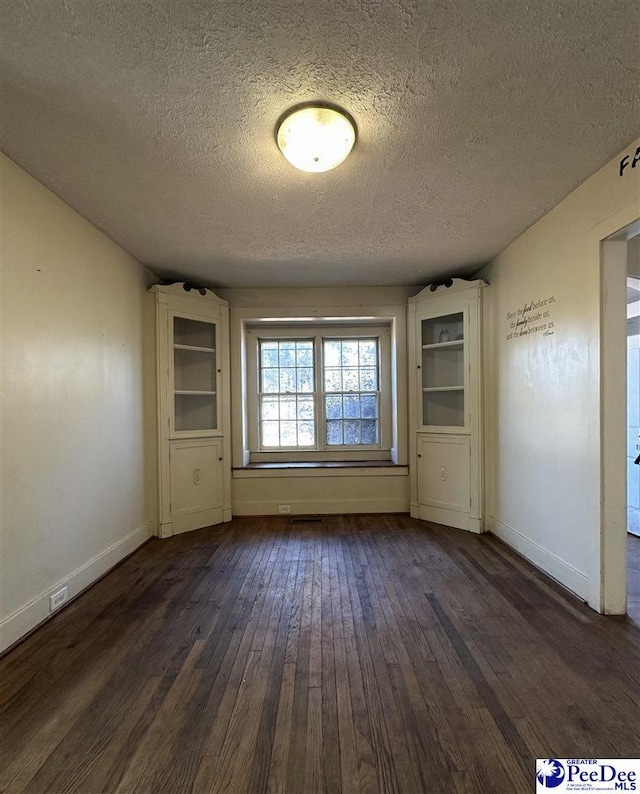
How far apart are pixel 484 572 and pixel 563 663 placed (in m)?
0.99

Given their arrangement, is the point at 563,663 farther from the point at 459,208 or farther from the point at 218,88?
the point at 218,88

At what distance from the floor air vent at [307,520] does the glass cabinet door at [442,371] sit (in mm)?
1635

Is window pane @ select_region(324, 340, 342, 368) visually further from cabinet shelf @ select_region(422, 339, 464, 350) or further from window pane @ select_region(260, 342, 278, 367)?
cabinet shelf @ select_region(422, 339, 464, 350)

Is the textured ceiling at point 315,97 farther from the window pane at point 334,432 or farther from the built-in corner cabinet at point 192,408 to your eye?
the window pane at point 334,432

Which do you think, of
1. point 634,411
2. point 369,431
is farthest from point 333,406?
point 634,411

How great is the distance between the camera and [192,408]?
4.05 meters

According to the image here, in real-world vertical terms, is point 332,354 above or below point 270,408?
above

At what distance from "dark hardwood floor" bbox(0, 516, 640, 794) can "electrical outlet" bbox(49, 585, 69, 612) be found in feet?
0.27

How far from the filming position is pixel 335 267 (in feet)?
12.0

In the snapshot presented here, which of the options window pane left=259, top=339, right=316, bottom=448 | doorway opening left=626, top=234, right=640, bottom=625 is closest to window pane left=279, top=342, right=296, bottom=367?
window pane left=259, top=339, right=316, bottom=448

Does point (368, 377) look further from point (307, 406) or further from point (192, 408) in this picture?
point (192, 408)

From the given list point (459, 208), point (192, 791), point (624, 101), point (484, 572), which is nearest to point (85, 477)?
point (192, 791)

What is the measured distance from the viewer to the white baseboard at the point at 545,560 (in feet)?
7.77

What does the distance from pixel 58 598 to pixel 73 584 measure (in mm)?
157
